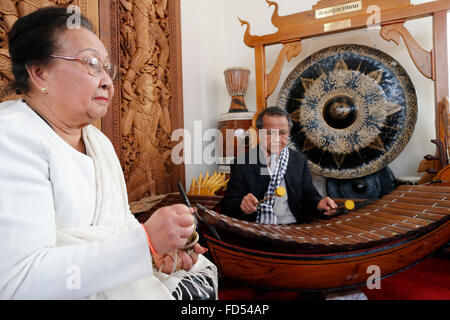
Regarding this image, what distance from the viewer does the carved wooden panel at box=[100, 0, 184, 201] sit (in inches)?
74.5

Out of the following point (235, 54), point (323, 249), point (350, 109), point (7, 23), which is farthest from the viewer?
point (235, 54)

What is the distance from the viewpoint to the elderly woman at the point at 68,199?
20.9 inches

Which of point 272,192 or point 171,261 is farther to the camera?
point 272,192

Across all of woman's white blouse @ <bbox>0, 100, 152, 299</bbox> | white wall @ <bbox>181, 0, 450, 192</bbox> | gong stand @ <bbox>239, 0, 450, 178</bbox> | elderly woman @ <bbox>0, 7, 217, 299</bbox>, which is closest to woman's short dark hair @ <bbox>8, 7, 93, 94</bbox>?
elderly woman @ <bbox>0, 7, 217, 299</bbox>

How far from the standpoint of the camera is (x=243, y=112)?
2814 millimetres

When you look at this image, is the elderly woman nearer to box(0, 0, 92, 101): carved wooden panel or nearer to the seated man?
box(0, 0, 92, 101): carved wooden panel

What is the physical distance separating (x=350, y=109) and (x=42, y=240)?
261 cm

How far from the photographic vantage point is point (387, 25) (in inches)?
93.9

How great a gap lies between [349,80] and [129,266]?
261cm

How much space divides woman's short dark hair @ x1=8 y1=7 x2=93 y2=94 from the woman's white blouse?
151mm

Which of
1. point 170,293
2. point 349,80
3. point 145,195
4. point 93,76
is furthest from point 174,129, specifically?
point 170,293

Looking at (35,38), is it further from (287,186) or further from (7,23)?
(287,186)

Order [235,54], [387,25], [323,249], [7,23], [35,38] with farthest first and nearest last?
[235,54] → [387,25] → [7,23] → [323,249] → [35,38]

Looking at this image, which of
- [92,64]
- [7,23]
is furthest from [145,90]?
[92,64]
